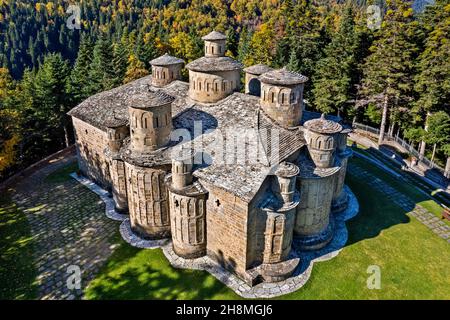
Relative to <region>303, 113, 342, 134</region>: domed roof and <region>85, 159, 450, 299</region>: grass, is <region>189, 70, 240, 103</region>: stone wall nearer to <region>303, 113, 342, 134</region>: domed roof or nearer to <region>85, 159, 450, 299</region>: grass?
<region>303, 113, 342, 134</region>: domed roof

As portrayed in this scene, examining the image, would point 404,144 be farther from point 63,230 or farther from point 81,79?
point 81,79

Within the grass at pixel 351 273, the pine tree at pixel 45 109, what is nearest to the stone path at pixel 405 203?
the grass at pixel 351 273

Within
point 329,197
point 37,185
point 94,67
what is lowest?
point 37,185

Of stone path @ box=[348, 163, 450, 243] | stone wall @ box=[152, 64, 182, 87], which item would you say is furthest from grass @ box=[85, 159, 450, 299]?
stone wall @ box=[152, 64, 182, 87]

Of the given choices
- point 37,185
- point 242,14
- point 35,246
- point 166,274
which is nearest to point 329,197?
point 166,274

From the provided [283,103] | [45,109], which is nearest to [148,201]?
[283,103]

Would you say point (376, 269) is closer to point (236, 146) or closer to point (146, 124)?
point (236, 146)
